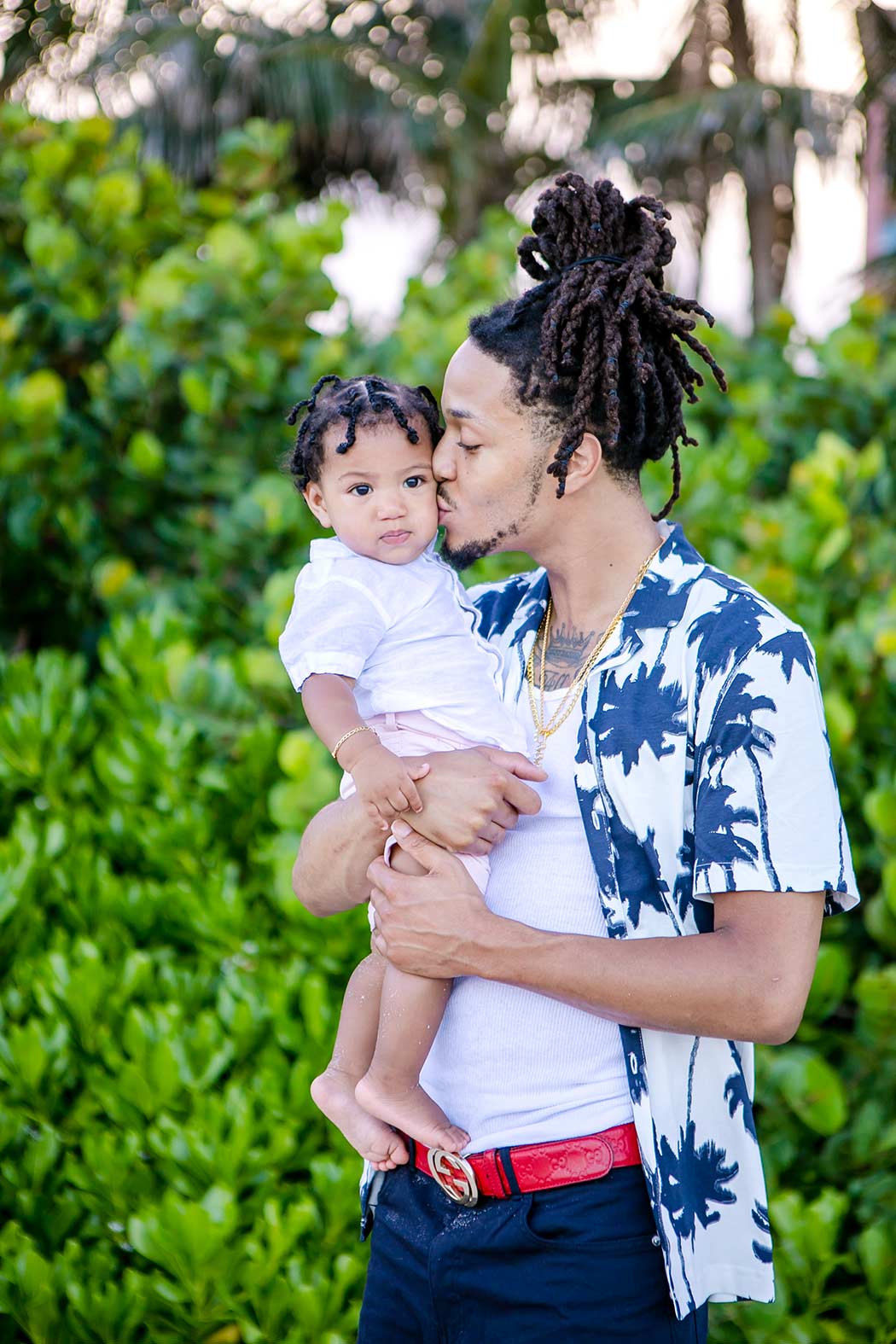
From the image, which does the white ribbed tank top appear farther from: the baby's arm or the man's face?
the man's face

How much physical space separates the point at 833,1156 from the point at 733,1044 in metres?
1.23

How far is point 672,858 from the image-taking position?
6.06 feet

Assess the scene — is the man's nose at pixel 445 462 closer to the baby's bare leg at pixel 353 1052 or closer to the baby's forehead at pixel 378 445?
the baby's forehead at pixel 378 445

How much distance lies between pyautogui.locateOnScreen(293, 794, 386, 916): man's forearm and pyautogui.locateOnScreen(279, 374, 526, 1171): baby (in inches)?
1.6

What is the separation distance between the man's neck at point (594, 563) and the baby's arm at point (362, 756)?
1.09 ft

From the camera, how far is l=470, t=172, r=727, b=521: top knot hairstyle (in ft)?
6.72

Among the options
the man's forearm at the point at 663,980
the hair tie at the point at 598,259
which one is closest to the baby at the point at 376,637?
the man's forearm at the point at 663,980

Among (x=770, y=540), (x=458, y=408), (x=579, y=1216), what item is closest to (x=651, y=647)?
(x=458, y=408)

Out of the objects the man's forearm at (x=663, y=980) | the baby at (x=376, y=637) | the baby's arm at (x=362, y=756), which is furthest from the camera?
the baby at (x=376, y=637)

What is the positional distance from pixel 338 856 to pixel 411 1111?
0.42 m

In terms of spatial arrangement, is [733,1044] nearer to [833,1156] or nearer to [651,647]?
[651,647]

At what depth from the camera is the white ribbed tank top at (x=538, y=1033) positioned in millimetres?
1862

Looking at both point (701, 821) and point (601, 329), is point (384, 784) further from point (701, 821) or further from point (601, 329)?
point (601, 329)

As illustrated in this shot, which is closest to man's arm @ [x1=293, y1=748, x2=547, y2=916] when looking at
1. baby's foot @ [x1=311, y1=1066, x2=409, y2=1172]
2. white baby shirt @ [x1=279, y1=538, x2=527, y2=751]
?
white baby shirt @ [x1=279, y1=538, x2=527, y2=751]
